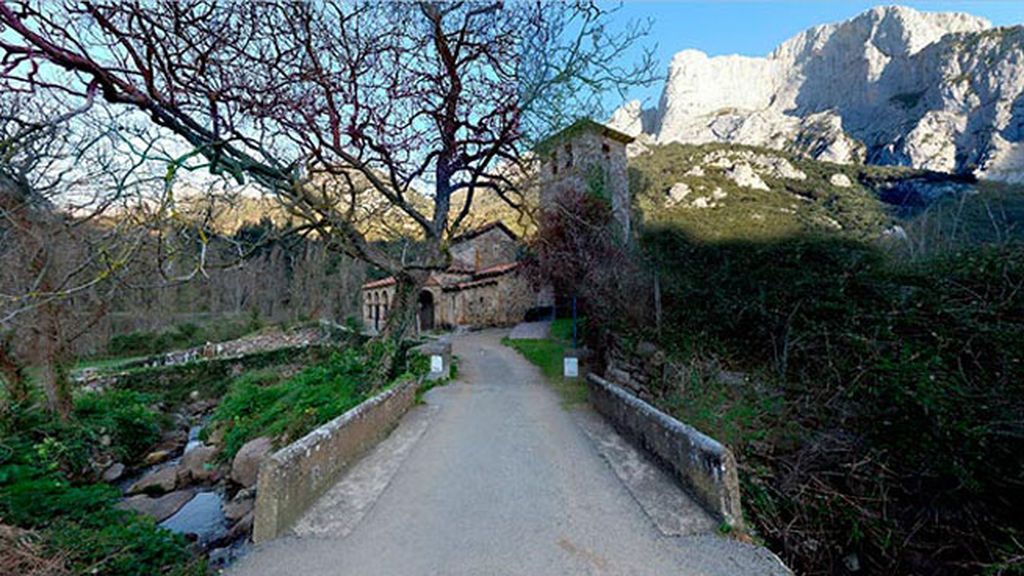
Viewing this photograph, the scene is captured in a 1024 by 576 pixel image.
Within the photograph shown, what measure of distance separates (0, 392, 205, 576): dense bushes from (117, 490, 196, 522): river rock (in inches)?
56.9

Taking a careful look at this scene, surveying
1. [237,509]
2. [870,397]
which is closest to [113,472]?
[237,509]

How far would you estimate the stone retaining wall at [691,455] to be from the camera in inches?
151

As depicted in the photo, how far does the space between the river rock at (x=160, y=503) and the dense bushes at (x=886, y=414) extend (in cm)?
928

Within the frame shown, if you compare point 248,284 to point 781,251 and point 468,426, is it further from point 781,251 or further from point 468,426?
point 781,251

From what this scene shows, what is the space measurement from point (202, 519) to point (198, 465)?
2868mm

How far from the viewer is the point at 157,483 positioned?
9.48m

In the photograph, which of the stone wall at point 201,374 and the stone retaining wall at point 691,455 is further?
the stone wall at point 201,374

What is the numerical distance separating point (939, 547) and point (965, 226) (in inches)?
345

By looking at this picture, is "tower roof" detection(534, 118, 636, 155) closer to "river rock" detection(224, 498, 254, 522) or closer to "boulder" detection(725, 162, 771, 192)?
"river rock" detection(224, 498, 254, 522)

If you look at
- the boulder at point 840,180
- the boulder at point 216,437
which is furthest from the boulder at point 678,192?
the boulder at point 216,437

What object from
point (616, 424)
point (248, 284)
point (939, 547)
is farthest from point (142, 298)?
point (939, 547)

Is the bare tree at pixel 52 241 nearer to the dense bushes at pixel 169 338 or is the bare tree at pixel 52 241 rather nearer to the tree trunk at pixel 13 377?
the tree trunk at pixel 13 377

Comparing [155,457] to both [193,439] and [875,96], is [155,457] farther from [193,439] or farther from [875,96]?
[875,96]

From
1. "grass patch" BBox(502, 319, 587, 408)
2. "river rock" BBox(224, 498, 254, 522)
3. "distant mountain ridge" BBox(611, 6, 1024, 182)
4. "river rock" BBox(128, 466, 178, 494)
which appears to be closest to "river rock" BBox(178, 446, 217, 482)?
"river rock" BBox(128, 466, 178, 494)
